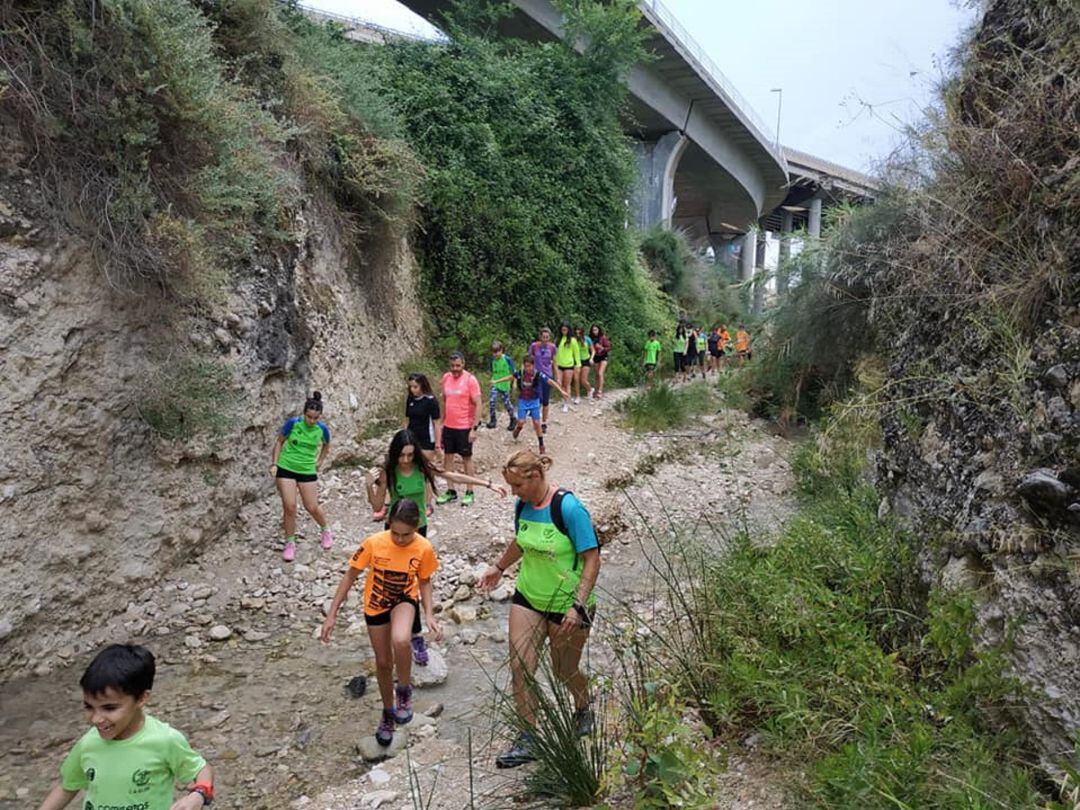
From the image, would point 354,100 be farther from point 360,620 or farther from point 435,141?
point 360,620

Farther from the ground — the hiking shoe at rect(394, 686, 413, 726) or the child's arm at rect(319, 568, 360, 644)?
the child's arm at rect(319, 568, 360, 644)

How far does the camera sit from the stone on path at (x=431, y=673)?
4773 mm

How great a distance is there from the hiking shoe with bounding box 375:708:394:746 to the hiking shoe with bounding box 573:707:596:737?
1461 mm

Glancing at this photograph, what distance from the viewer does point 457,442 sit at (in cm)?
811

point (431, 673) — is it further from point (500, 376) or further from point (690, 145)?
point (690, 145)

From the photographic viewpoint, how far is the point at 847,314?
30.3 feet

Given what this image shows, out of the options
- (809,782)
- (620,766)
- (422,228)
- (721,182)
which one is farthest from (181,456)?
(721,182)

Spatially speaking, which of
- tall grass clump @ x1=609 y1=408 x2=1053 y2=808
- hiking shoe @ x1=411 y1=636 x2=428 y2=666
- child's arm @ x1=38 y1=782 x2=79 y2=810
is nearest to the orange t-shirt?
hiking shoe @ x1=411 y1=636 x2=428 y2=666

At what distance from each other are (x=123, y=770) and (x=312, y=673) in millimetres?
2857

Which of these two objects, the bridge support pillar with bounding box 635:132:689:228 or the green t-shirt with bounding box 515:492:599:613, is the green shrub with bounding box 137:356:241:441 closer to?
the green t-shirt with bounding box 515:492:599:613

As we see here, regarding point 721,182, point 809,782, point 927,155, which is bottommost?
point 809,782

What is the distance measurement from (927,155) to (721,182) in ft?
95.0

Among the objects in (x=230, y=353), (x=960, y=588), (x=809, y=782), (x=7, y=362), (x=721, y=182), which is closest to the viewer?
(x=809, y=782)

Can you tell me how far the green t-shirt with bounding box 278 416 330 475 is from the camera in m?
6.42
